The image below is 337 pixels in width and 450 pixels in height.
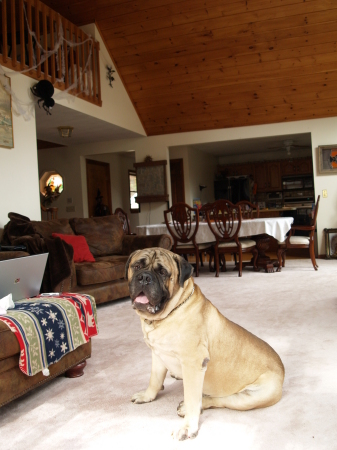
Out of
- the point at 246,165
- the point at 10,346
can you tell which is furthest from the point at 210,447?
the point at 246,165

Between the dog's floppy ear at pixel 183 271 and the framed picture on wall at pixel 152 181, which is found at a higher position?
the framed picture on wall at pixel 152 181

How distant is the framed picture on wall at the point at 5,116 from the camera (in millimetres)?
4266

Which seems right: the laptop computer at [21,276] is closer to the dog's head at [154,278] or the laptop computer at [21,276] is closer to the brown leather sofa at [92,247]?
the dog's head at [154,278]

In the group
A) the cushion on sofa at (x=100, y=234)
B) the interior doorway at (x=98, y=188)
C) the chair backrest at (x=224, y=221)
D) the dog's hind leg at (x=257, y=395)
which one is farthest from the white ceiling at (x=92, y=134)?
the dog's hind leg at (x=257, y=395)

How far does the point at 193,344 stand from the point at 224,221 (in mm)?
4063

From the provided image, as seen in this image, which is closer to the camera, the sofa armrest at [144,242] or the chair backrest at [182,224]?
the sofa armrest at [144,242]

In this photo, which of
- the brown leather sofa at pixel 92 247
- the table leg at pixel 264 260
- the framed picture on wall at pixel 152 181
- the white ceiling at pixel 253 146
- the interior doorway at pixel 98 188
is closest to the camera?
the brown leather sofa at pixel 92 247

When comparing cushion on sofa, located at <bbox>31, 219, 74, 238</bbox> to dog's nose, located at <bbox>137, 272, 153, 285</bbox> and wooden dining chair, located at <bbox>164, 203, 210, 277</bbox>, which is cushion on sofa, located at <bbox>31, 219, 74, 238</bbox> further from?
dog's nose, located at <bbox>137, 272, 153, 285</bbox>

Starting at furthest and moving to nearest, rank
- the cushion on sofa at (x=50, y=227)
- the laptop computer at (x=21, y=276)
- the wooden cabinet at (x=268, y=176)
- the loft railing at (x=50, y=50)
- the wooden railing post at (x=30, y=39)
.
A: the wooden cabinet at (x=268, y=176) → the wooden railing post at (x=30, y=39) → the loft railing at (x=50, y=50) → the cushion on sofa at (x=50, y=227) → the laptop computer at (x=21, y=276)

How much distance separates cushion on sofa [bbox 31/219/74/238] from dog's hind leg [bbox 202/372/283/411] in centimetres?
278

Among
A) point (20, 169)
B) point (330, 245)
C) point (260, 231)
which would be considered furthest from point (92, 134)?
point (330, 245)

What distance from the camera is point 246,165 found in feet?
36.0

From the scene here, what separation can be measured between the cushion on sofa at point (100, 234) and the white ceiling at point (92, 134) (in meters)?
1.58

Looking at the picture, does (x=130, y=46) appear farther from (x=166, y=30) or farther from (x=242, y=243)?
(x=242, y=243)
